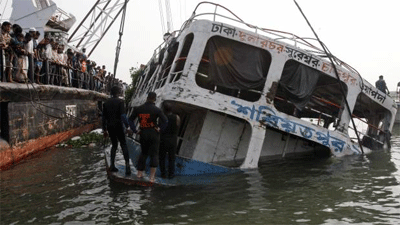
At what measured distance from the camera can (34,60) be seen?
11312 millimetres

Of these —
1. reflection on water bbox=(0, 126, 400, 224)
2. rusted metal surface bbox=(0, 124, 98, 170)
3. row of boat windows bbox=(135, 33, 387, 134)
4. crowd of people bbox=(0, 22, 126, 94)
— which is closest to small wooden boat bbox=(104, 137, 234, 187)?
reflection on water bbox=(0, 126, 400, 224)

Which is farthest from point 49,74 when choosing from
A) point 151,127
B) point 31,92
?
point 151,127

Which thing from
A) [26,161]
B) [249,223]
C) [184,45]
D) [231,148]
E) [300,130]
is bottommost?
[26,161]

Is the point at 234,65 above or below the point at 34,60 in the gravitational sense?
above

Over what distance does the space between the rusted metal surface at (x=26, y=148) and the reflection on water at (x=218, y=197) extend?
13.6 inches

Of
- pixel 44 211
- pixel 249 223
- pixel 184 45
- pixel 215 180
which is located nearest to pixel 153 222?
pixel 249 223

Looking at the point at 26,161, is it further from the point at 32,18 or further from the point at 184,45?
the point at 32,18

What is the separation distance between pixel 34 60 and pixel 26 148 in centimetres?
259

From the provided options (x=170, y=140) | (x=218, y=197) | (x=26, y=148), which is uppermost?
(x=170, y=140)

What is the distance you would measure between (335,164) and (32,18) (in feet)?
66.7

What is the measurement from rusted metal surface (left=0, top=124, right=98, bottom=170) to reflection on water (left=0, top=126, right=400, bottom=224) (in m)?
0.35

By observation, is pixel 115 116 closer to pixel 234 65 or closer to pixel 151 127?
pixel 151 127

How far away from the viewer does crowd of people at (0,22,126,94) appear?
9719 millimetres

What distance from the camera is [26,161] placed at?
1037 centimetres
